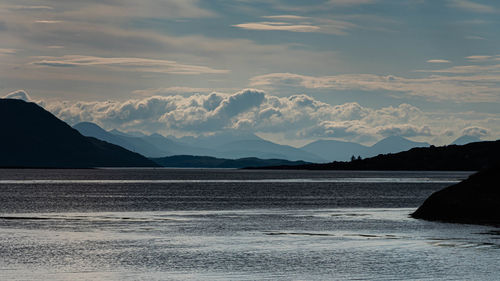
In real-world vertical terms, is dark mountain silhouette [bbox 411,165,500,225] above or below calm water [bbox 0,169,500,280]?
above

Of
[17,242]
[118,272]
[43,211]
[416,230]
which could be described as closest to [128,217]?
[43,211]

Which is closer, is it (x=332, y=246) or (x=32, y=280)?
(x=32, y=280)

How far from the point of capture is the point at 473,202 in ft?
244

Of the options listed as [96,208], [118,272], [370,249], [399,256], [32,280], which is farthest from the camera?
[96,208]

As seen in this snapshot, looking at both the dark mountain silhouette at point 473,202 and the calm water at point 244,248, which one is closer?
the calm water at point 244,248

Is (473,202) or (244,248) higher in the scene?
(473,202)

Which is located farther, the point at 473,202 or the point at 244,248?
the point at 473,202

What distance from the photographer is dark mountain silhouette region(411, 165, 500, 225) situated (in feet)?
242

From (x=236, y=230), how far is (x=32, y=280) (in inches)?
1222

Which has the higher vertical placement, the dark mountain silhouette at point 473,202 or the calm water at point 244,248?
the dark mountain silhouette at point 473,202

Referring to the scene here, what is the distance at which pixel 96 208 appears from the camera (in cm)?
10256

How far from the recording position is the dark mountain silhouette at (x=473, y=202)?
7362 cm

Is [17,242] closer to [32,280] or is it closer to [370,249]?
[32,280]

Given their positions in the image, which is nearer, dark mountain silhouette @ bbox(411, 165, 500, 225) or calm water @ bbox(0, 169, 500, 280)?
calm water @ bbox(0, 169, 500, 280)
